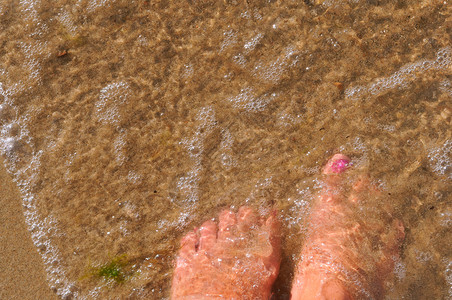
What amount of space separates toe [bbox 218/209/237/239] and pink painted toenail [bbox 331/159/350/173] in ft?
2.00

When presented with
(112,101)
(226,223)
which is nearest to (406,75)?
(226,223)

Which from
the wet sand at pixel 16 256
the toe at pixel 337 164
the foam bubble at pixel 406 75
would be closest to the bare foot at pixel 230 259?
the toe at pixel 337 164

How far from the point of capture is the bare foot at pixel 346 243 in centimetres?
231

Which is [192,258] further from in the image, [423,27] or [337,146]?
[423,27]

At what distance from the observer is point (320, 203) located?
7.89ft

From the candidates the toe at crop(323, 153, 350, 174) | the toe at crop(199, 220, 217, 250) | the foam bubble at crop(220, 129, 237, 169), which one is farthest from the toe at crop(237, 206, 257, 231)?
the toe at crop(323, 153, 350, 174)

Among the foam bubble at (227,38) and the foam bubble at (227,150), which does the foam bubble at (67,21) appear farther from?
the foam bubble at (227,150)

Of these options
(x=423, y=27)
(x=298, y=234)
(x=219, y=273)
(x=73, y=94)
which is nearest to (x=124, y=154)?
(x=73, y=94)

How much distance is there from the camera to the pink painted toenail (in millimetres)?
2365

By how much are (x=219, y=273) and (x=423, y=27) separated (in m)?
1.74

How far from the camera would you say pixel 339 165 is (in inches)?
93.1

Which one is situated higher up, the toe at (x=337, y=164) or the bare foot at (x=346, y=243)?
the toe at (x=337, y=164)

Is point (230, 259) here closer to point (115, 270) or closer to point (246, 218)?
point (246, 218)

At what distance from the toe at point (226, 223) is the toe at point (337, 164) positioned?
1.91ft
